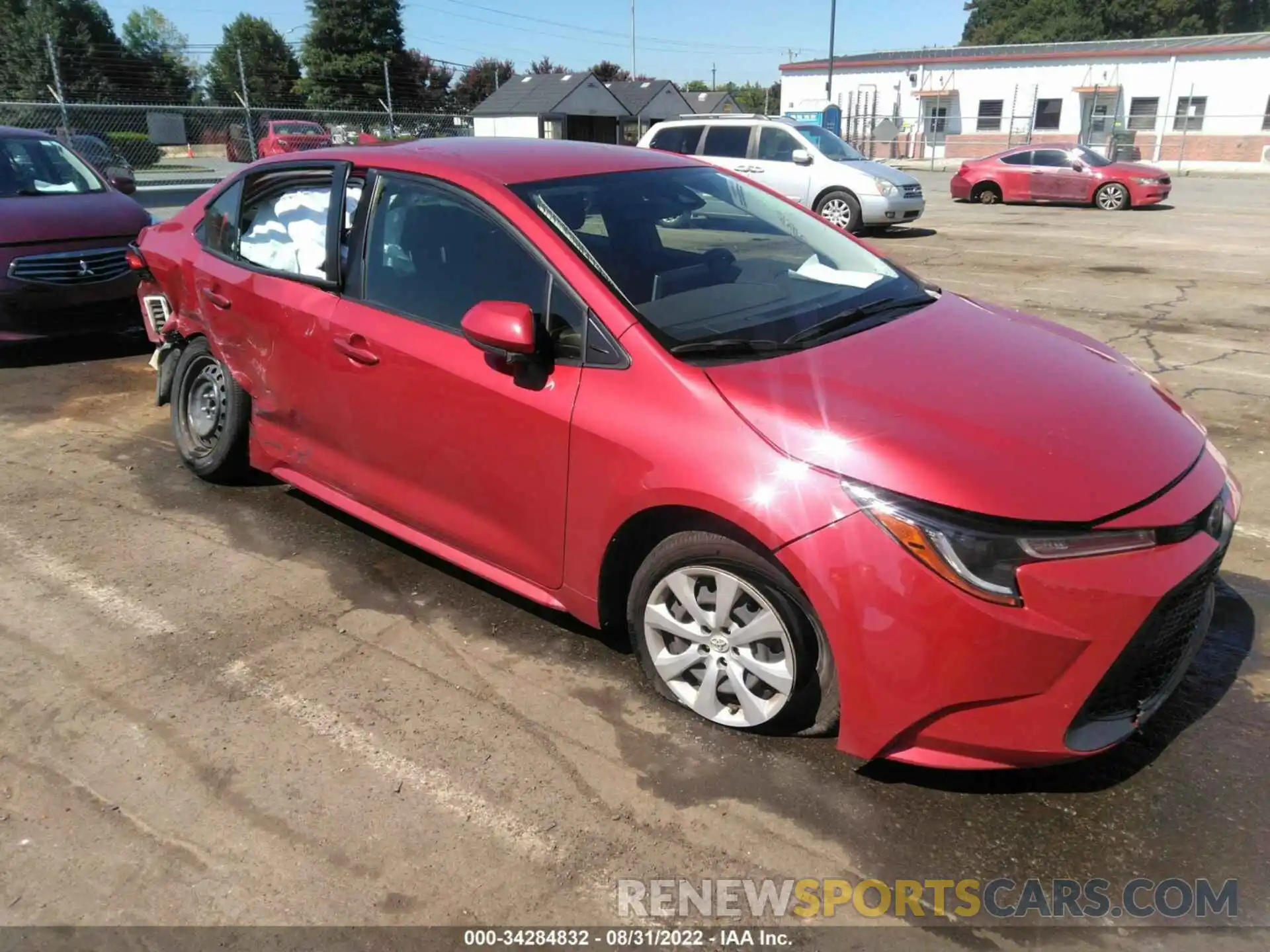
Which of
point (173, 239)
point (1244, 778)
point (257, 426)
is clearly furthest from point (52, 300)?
point (1244, 778)

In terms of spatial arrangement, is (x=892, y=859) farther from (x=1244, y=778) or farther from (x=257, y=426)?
(x=257, y=426)

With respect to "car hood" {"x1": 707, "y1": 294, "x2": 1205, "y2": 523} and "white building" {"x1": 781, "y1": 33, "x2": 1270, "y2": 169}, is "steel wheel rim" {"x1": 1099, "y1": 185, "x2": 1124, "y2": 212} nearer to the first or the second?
"car hood" {"x1": 707, "y1": 294, "x2": 1205, "y2": 523}

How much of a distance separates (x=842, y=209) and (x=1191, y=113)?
33.4m

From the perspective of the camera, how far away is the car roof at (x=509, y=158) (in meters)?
3.47

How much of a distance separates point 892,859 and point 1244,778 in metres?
1.13

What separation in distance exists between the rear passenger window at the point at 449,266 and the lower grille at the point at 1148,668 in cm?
178

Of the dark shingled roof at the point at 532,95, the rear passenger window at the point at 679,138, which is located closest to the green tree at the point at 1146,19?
the dark shingled roof at the point at 532,95

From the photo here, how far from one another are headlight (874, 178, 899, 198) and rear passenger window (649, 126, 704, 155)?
2952 millimetres

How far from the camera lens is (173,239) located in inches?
191

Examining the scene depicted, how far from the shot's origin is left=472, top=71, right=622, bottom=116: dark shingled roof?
46344mm

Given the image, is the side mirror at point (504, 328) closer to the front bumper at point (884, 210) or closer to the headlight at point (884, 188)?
the front bumper at point (884, 210)

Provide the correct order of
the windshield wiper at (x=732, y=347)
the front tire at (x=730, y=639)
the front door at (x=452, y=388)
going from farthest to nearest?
the front door at (x=452, y=388), the windshield wiper at (x=732, y=347), the front tire at (x=730, y=639)

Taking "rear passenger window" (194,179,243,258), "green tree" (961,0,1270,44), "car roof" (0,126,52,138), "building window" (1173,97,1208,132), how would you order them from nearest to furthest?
"rear passenger window" (194,179,243,258) < "car roof" (0,126,52,138) < "building window" (1173,97,1208,132) < "green tree" (961,0,1270,44)

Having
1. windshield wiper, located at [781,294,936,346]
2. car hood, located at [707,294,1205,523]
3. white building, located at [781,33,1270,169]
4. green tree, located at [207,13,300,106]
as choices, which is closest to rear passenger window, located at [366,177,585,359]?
car hood, located at [707,294,1205,523]
